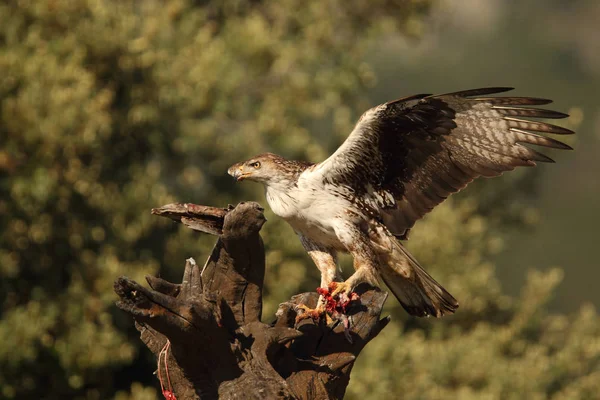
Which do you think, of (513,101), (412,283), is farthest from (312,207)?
(513,101)

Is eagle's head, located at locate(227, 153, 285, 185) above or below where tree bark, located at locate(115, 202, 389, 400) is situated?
above

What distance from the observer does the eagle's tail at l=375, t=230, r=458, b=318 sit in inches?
261

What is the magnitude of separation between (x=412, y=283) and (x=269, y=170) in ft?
4.10

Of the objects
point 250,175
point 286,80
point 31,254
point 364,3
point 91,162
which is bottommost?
point 250,175

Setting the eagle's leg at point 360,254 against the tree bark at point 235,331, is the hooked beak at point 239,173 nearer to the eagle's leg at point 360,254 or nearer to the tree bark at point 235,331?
the eagle's leg at point 360,254

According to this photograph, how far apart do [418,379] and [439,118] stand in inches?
250

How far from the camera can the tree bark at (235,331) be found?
4.88m

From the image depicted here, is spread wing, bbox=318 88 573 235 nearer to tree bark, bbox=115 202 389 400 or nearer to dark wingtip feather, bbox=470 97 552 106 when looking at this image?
dark wingtip feather, bbox=470 97 552 106

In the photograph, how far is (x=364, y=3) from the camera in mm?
18000

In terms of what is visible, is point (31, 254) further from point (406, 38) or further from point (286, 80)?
point (406, 38)

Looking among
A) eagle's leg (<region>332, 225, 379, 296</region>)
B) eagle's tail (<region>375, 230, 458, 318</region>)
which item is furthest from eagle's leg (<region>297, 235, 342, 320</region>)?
eagle's tail (<region>375, 230, 458, 318</region>)

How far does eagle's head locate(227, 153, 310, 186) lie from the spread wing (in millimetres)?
193

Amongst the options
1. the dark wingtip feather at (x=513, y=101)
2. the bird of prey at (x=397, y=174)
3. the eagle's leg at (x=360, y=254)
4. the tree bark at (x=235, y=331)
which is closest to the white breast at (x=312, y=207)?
the bird of prey at (x=397, y=174)

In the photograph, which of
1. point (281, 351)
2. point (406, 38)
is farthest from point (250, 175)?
point (406, 38)
